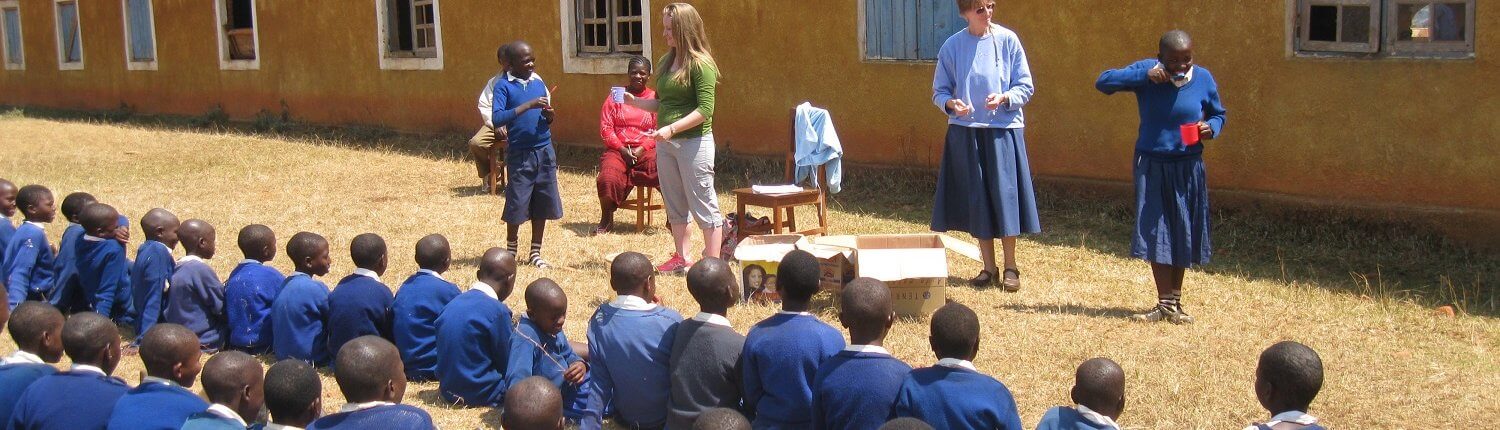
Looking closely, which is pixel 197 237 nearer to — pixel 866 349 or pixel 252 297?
pixel 252 297

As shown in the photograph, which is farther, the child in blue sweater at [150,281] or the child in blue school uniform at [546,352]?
the child in blue sweater at [150,281]

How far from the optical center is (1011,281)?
6.59 m

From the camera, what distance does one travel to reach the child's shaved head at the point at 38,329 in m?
4.02

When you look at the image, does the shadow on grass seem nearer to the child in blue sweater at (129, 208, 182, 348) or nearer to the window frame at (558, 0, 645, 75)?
the window frame at (558, 0, 645, 75)

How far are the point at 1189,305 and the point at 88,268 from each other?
506cm

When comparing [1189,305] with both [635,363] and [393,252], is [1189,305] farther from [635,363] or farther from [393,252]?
[393,252]

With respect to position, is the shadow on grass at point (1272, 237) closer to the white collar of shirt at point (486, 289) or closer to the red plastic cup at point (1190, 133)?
the red plastic cup at point (1190, 133)

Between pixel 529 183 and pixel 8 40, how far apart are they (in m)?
19.7

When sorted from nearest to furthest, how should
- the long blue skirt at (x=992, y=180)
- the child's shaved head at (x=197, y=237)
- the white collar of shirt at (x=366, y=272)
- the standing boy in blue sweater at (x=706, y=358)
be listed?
the standing boy in blue sweater at (x=706, y=358) < the white collar of shirt at (x=366, y=272) < the child's shaved head at (x=197, y=237) < the long blue skirt at (x=992, y=180)

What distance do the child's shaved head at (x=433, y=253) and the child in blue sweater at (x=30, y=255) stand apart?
230 centimetres


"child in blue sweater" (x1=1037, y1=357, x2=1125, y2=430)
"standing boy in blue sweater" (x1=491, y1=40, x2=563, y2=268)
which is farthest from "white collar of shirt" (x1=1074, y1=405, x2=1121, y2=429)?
"standing boy in blue sweater" (x1=491, y1=40, x2=563, y2=268)

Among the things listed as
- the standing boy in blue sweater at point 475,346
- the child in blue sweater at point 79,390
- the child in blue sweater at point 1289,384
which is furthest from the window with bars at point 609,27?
the child in blue sweater at point 1289,384

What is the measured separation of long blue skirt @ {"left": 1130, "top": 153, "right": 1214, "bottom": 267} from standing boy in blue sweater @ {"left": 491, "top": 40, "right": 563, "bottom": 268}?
120 inches

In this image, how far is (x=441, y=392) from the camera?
4949 millimetres
